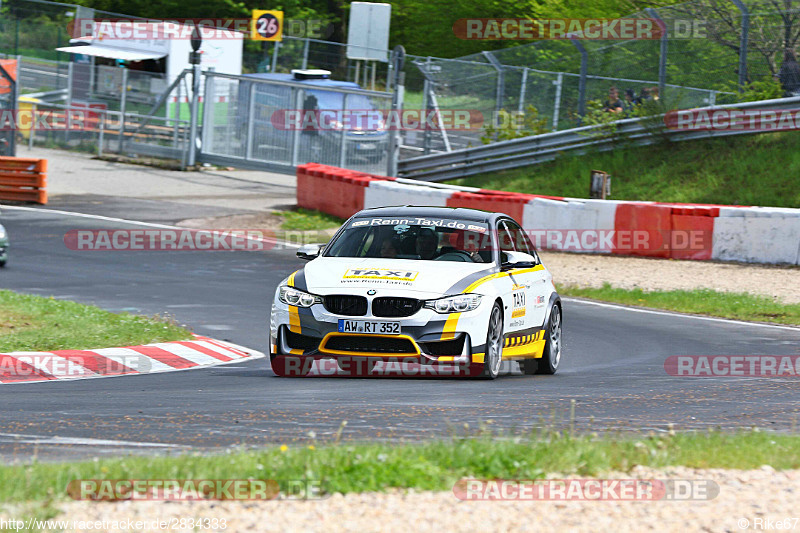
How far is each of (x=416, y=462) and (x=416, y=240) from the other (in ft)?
16.2

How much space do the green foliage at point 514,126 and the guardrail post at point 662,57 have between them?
11.1 ft

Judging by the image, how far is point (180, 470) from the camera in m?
5.40

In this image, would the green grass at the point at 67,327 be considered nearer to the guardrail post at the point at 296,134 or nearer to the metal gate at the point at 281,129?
the metal gate at the point at 281,129

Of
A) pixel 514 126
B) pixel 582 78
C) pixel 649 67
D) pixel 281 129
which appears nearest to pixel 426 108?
pixel 514 126

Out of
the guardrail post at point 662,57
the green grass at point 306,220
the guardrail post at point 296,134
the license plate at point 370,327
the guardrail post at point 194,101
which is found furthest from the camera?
the guardrail post at point 194,101

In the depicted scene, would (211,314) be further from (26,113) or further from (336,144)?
(26,113)

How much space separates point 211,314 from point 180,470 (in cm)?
907

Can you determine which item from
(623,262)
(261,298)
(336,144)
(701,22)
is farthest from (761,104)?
(261,298)

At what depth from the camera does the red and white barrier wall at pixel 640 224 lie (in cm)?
1950

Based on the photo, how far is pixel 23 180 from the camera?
82.0 ft

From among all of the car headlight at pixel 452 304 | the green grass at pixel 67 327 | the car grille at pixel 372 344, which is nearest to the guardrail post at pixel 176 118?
the green grass at pixel 67 327

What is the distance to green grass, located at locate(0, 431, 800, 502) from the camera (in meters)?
5.31

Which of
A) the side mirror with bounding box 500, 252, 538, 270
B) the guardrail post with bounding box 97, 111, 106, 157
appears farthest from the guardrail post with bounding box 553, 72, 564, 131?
the side mirror with bounding box 500, 252, 538, 270

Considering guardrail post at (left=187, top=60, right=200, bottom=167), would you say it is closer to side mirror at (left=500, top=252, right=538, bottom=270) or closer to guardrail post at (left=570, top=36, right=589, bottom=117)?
guardrail post at (left=570, top=36, right=589, bottom=117)
